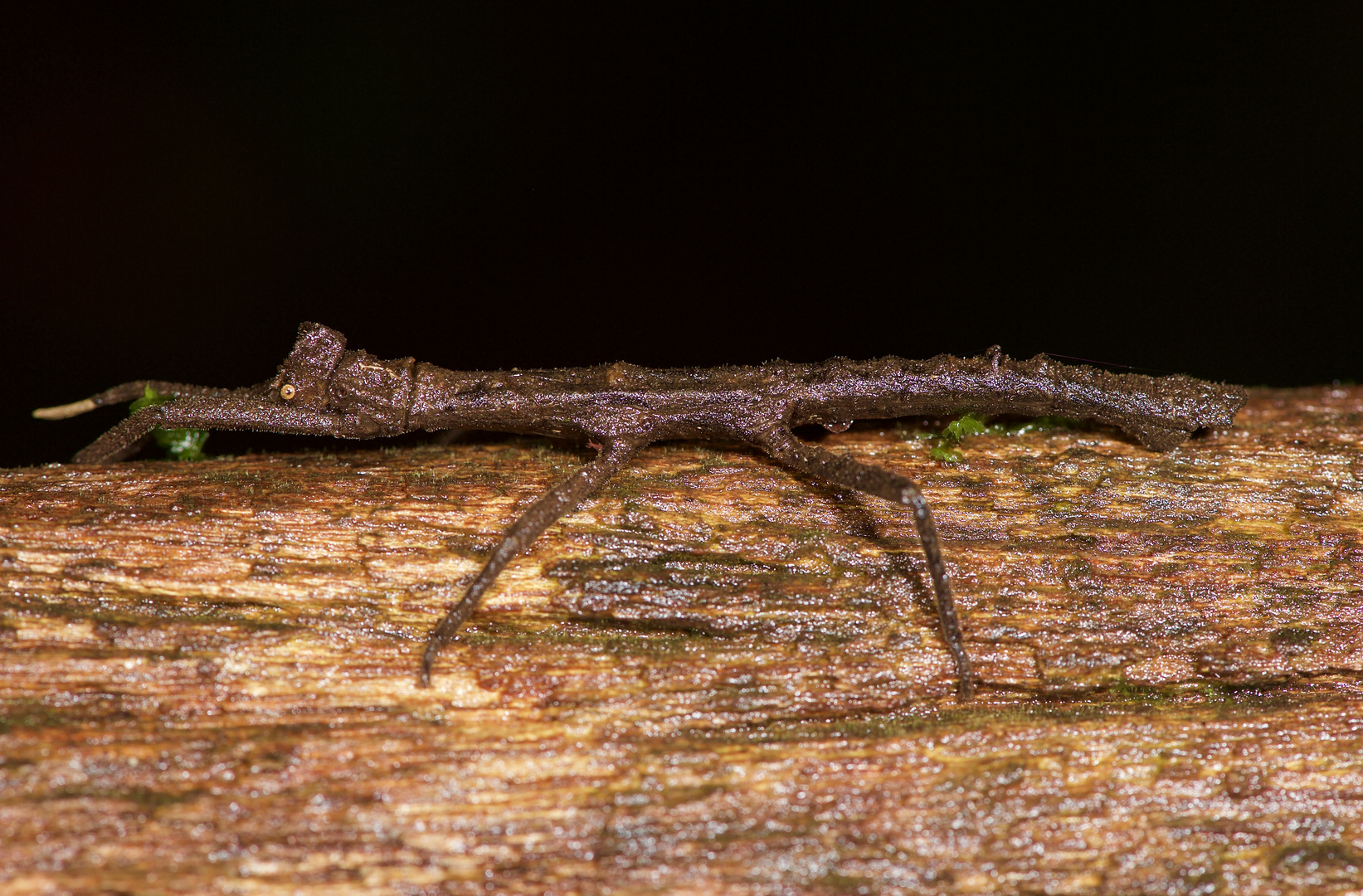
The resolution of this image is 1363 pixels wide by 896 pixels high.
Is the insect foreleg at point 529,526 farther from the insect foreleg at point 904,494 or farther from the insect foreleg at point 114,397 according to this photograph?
the insect foreleg at point 114,397

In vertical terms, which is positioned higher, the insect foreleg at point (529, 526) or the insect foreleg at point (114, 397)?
the insect foreleg at point (114, 397)

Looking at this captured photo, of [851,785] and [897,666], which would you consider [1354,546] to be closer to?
[897,666]

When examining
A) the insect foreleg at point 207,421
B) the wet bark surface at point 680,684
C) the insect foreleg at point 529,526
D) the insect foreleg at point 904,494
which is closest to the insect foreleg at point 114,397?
the insect foreleg at point 207,421

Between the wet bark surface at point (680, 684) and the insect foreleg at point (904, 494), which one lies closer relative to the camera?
the wet bark surface at point (680, 684)

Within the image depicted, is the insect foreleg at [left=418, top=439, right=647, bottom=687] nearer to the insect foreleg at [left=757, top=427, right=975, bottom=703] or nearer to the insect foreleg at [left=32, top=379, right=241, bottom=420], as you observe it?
the insect foreleg at [left=757, top=427, right=975, bottom=703]

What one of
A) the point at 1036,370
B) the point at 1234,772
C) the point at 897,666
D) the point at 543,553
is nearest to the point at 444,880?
the point at 543,553

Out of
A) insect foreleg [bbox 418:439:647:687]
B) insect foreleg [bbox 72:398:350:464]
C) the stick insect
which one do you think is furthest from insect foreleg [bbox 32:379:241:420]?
insect foreleg [bbox 418:439:647:687]
